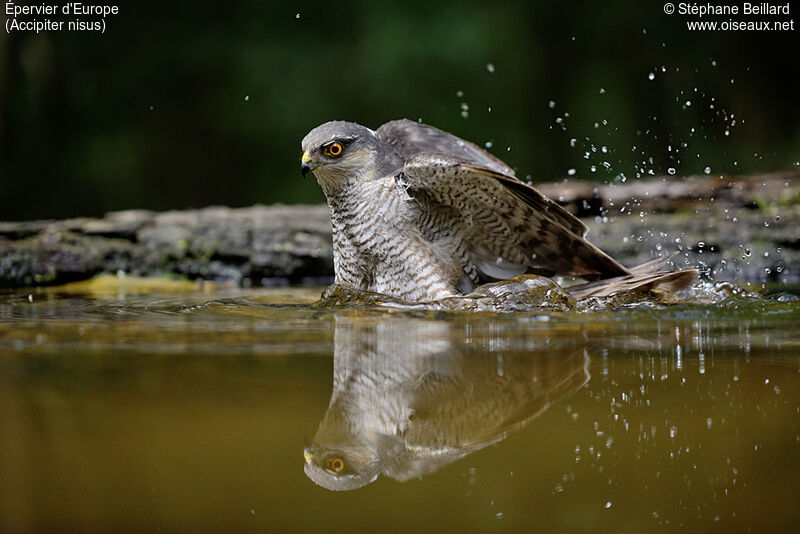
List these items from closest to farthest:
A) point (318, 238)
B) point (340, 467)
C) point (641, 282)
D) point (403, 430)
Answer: point (340, 467), point (403, 430), point (641, 282), point (318, 238)

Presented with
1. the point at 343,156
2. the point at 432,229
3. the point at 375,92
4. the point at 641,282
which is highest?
the point at 375,92

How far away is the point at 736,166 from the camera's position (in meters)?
7.80

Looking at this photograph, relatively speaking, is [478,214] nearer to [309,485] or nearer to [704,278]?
[704,278]

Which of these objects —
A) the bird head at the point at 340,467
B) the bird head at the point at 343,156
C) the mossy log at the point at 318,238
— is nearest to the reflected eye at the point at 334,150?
the bird head at the point at 343,156

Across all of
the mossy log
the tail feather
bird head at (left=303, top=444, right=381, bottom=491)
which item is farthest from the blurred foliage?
bird head at (left=303, top=444, right=381, bottom=491)

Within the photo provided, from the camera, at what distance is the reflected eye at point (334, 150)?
3564 millimetres

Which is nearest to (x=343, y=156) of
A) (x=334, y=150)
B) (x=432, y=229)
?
(x=334, y=150)

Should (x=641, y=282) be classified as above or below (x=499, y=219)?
below

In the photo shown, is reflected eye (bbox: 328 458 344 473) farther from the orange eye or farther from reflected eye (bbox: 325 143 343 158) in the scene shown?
reflected eye (bbox: 325 143 343 158)

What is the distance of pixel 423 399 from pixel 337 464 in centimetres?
40

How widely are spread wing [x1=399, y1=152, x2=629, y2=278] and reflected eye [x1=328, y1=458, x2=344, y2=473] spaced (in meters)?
1.82

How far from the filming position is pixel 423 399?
1.68 metres

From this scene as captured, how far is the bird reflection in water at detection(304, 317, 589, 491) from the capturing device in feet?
4.44

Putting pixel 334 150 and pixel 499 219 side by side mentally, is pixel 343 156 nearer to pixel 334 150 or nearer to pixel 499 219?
pixel 334 150
